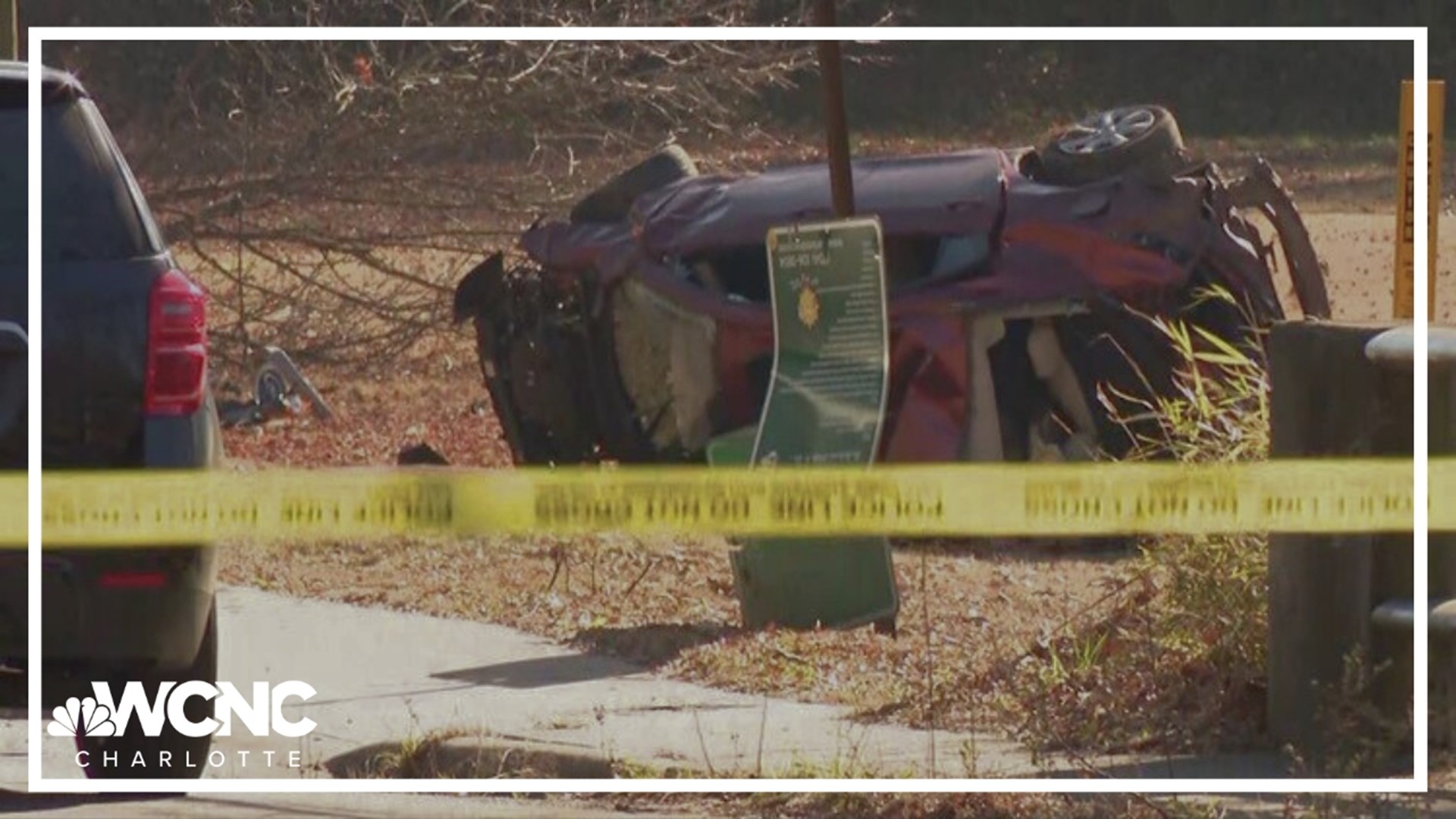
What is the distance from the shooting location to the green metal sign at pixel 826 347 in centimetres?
912

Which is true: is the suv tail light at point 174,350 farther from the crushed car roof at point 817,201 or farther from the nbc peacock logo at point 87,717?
the crushed car roof at point 817,201

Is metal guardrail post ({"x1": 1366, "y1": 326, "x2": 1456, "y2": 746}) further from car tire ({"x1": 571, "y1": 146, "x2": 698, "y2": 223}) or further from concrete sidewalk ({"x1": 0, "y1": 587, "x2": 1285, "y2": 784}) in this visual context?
car tire ({"x1": 571, "y1": 146, "x2": 698, "y2": 223})

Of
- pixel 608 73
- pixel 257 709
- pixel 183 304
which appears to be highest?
pixel 608 73

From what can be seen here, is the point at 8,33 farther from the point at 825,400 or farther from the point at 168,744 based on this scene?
the point at 168,744

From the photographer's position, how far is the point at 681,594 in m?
10.6

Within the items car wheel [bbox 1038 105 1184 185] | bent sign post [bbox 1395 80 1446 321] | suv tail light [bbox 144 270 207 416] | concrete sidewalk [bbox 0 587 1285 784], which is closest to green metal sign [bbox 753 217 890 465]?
concrete sidewalk [bbox 0 587 1285 784]

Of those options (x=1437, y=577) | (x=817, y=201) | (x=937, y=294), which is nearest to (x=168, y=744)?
(x=1437, y=577)

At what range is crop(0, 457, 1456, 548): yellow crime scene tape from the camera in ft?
21.5

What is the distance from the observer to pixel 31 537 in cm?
636

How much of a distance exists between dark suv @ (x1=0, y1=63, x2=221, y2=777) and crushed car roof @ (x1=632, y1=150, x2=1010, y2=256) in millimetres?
5189

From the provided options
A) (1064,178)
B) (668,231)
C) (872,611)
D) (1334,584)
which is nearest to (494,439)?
(668,231)

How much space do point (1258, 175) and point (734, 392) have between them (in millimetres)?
2419

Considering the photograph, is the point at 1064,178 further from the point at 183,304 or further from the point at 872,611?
the point at 183,304

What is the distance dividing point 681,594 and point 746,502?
54.7 inches
